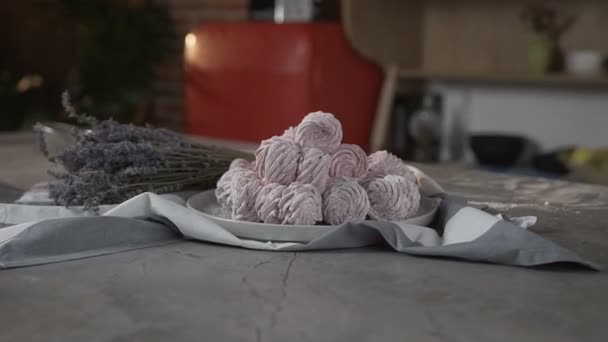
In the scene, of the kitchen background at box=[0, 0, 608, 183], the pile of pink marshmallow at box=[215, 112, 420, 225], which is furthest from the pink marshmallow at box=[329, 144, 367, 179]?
the kitchen background at box=[0, 0, 608, 183]

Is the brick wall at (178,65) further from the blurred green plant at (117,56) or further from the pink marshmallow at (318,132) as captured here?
the pink marshmallow at (318,132)

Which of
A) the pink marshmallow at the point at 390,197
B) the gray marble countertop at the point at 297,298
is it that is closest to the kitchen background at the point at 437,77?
the pink marshmallow at the point at 390,197

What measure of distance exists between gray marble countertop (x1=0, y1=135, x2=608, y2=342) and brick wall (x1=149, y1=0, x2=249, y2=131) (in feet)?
10.4

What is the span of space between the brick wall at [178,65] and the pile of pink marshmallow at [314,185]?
3074 mm

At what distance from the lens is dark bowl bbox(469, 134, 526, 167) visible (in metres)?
2.96

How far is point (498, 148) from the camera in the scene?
9.70 feet

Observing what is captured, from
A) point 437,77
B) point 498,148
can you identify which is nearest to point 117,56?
point 437,77

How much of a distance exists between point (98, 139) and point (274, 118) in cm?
214

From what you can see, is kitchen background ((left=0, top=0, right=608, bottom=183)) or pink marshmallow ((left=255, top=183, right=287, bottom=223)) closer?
pink marshmallow ((left=255, top=183, right=287, bottom=223))

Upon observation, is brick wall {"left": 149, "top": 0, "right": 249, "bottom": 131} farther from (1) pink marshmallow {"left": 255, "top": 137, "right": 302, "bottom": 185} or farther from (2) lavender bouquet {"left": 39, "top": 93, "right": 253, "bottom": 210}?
(1) pink marshmallow {"left": 255, "top": 137, "right": 302, "bottom": 185}

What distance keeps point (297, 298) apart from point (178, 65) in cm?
360

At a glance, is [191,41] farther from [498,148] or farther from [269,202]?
[269,202]

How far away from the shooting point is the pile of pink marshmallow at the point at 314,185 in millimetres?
865

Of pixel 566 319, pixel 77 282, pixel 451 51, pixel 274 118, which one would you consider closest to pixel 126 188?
pixel 77 282
